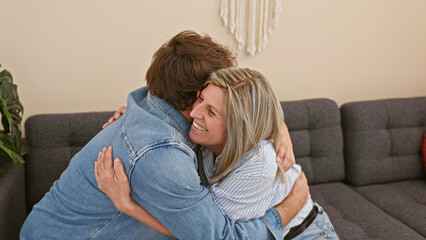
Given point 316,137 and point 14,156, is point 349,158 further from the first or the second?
point 14,156

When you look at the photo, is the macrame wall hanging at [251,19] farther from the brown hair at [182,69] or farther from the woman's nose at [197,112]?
the woman's nose at [197,112]

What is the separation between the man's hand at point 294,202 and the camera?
1502mm

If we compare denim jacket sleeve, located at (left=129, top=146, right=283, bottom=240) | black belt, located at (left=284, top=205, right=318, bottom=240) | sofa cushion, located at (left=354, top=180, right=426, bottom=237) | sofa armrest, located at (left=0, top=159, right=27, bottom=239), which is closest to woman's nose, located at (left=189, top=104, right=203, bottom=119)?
denim jacket sleeve, located at (left=129, top=146, right=283, bottom=240)

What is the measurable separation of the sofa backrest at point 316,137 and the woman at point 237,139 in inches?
35.5

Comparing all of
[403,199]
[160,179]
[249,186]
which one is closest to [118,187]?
[160,179]

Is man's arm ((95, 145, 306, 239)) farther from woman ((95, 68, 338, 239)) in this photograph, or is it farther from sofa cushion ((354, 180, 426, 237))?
sofa cushion ((354, 180, 426, 237))

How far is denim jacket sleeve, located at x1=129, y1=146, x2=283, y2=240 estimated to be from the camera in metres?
1.22

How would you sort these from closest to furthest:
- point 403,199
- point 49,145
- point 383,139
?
point 49,145, point 403,199, point 383,139

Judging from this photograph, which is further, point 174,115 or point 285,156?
point 285,156

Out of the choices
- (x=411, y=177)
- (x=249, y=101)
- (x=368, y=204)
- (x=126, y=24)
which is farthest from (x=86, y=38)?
(x=411, y=177)

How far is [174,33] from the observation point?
238 cm

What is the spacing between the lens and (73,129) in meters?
2.09

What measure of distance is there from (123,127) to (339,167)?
57.7 inches

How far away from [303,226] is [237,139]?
1.49 feet
